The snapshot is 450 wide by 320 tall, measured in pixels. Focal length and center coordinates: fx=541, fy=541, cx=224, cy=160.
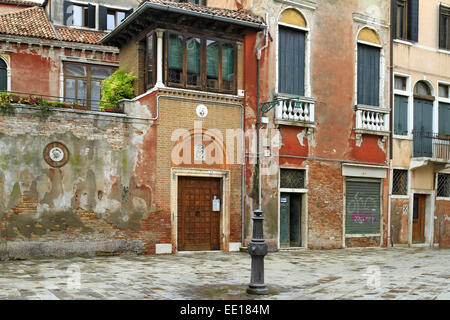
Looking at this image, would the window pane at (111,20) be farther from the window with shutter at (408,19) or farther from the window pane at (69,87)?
the window with shutter at (408,19)

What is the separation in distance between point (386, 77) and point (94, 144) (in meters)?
11.3

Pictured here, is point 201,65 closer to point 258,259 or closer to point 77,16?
point 258,259

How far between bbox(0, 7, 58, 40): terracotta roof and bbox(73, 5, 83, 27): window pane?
1.32 metres

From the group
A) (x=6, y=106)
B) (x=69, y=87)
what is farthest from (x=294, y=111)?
(x=69, y=87)

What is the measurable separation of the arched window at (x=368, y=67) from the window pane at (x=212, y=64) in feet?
19.1

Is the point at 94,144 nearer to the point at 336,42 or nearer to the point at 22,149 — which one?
the point at 22,149

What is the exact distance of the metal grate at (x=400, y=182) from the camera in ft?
66.4

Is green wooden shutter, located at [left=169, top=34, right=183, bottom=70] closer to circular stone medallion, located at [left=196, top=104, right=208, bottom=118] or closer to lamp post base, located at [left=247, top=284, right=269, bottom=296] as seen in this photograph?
circular stone medallion, located at [left=196, top=104, right=208, bottom=118]

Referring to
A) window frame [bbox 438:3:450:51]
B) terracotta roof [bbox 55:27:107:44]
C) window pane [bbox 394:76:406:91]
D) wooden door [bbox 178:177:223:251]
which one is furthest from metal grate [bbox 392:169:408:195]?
terracotta roof [bbox 55:27:107:44]

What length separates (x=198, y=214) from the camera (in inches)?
627

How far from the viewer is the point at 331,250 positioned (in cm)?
1794

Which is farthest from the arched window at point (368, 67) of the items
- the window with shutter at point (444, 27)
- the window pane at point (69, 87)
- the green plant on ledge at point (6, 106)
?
the window pane at point (69, 87)

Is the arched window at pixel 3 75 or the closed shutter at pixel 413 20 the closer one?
the closed shutter at pixel 413 20
